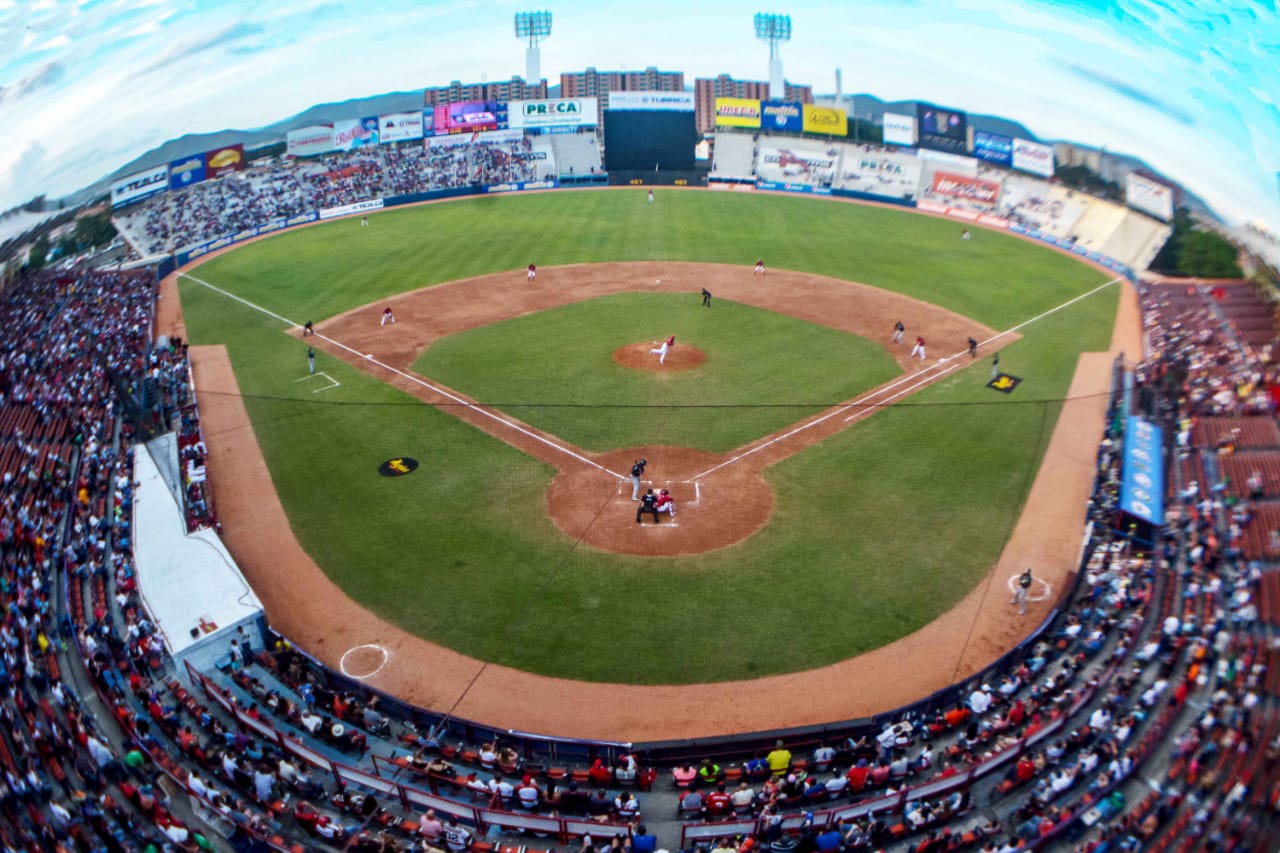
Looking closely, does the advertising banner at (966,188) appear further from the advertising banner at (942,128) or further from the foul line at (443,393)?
the foul line at (443,393)

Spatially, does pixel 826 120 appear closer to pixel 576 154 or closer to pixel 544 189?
Answer: pixel 576 154

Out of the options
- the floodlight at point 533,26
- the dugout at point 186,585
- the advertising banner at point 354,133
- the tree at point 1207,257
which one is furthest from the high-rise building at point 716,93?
the dugout at point 186,585

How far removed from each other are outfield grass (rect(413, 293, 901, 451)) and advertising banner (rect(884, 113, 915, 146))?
37.3 metres

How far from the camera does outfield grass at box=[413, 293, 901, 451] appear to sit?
27328 millimetres

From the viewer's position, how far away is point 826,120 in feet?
239

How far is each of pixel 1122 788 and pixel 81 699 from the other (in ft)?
61.1

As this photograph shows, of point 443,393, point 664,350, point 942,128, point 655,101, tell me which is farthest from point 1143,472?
point 655,101

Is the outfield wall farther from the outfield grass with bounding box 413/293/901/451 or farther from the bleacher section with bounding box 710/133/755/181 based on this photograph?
the outfield grass with bounding box 413/293/901/451

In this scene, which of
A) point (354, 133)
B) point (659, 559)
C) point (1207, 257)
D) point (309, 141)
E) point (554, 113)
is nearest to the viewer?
point (659, 559)

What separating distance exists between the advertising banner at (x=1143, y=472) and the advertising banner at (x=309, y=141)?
217 feet

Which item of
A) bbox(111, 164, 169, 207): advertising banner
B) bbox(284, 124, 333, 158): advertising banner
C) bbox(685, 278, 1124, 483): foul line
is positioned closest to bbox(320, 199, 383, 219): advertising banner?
bbox(284, 124, 333, 158): advertising banner

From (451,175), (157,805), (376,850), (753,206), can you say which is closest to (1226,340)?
(376,850)

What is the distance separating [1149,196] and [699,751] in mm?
47446

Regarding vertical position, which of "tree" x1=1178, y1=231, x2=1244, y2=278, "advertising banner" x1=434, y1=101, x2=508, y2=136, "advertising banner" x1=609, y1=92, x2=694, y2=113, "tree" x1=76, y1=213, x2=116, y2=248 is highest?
"advertising banner" x1=609, y1=92, x2=694, y2=113
